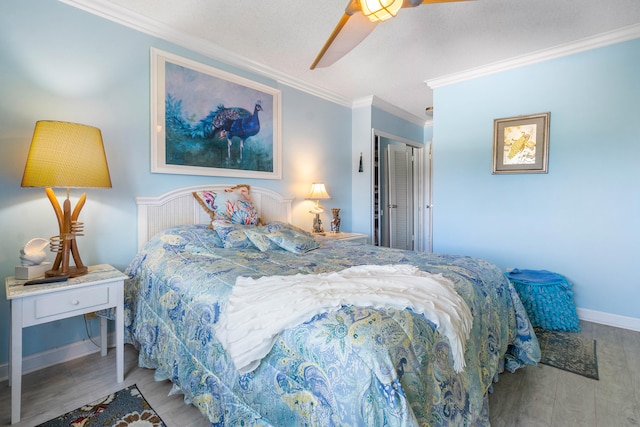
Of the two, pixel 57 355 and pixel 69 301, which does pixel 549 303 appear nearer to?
pixel 69 301

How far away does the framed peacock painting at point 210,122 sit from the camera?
2561 mm

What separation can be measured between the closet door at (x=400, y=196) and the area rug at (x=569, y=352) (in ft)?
8.51

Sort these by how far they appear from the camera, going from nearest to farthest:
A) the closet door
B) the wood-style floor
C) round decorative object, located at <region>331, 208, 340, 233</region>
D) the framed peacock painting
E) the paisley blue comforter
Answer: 1. the paisley blue comforter
2. the wood-style floor
3. the framed peacock painting
4. round decorative object, located at <region>331, 208, 340, 233</region>
5. the closet door

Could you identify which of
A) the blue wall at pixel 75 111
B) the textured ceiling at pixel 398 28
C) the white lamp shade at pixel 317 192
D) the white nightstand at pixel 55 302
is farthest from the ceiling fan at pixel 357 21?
the white nightstand at pixel 55 302

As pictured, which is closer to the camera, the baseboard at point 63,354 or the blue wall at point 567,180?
the baseboard at point 63,354

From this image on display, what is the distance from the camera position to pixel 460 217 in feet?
12.0

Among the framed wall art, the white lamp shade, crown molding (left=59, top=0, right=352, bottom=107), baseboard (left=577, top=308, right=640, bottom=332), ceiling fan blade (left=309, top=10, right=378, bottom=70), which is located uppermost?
crown molding (left=59, top=0, right=352, bottom=107)

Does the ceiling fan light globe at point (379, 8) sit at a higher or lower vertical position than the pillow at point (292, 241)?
higher

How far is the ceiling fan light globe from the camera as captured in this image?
1.45 m

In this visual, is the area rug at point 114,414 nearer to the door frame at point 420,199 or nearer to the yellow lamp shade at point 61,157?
the yellow lamp shade at point 61,157

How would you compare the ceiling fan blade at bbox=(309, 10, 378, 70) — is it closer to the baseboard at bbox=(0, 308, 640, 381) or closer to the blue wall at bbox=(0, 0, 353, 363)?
the blue wall at bbox=(0, 0, 353, 363)

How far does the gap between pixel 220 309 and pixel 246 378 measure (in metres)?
0.32

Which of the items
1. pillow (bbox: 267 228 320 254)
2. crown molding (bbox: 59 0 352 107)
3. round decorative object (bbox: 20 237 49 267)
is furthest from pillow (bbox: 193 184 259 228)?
crown molding (bbox: 59 0 352 107)

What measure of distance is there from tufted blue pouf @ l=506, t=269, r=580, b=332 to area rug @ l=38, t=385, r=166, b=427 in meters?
2.82
